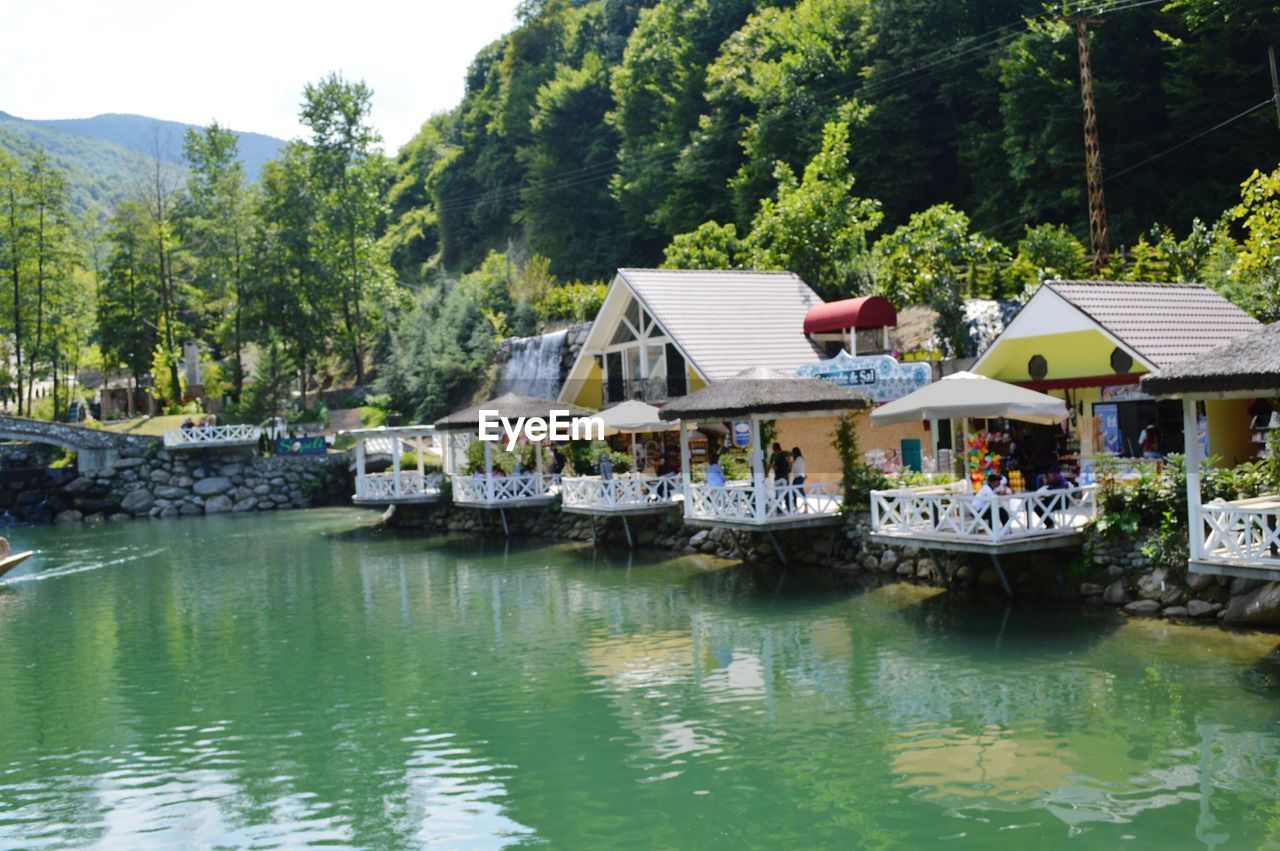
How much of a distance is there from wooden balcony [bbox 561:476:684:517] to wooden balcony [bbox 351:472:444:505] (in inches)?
329

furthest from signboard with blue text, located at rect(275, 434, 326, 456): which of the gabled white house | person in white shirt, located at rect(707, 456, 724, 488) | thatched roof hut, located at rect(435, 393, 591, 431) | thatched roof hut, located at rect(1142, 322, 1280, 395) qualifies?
thatched roof hut, located at rect(1142, 322, 1280, 395)

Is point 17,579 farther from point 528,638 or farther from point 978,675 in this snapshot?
point 978,675

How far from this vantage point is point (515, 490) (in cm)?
3152

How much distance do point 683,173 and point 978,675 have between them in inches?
1649

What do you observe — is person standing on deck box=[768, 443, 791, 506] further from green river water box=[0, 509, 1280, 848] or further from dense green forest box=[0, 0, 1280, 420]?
dense green forest box=[0, 0, 1280, 420]

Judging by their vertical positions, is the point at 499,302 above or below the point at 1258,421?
above

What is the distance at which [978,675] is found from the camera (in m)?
14.3

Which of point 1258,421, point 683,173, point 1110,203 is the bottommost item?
point 1258,421

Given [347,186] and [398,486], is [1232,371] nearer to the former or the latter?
[398,486]

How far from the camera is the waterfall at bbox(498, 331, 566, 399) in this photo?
45.1 meters

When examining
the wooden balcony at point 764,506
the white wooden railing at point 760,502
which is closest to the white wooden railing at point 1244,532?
the wooden balcony at point 764,506

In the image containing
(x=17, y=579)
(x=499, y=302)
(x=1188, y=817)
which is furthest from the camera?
(x=499, y=302)

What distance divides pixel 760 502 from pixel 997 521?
6.00m

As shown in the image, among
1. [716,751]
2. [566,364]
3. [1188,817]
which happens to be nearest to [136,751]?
[716,751]
